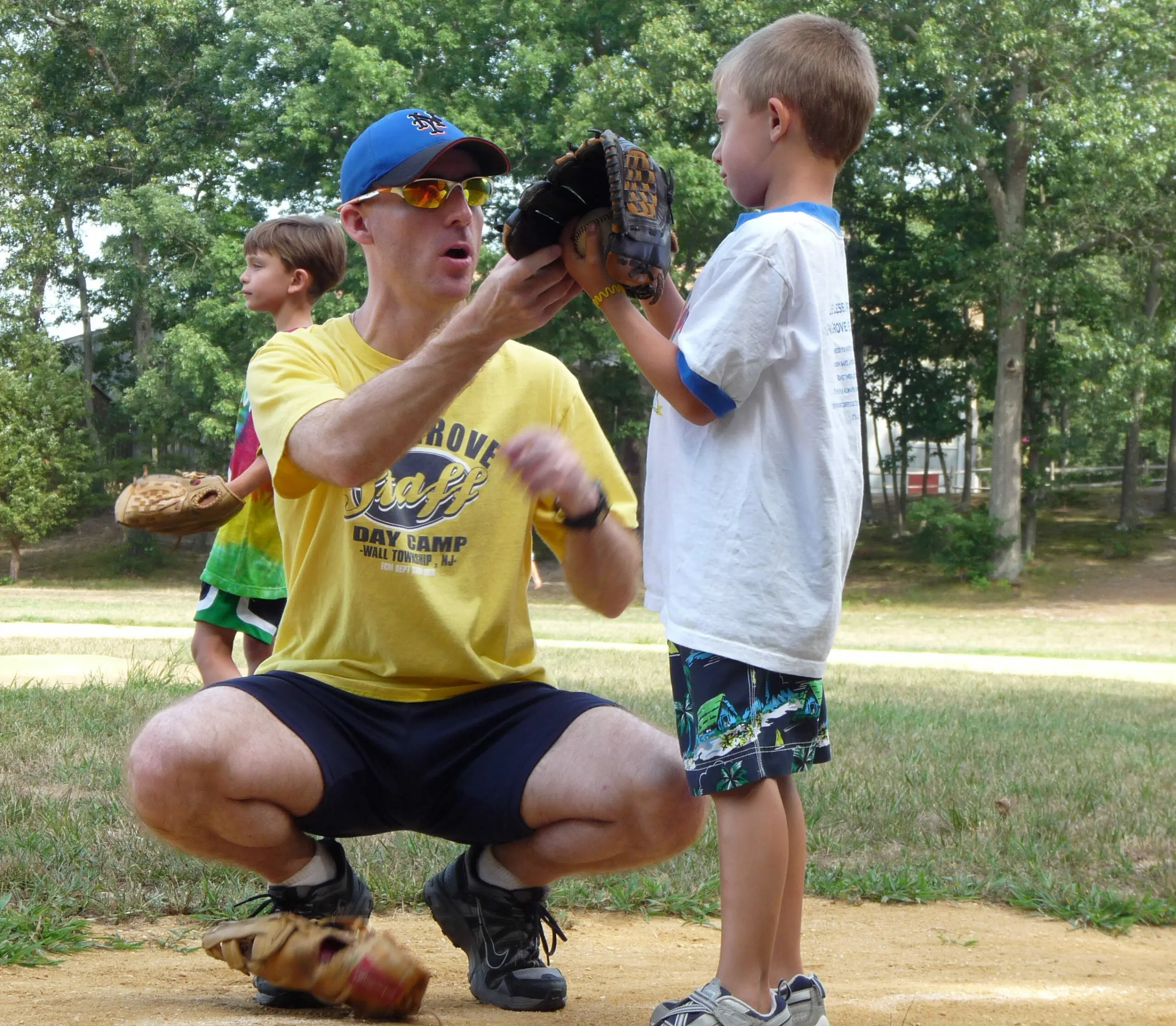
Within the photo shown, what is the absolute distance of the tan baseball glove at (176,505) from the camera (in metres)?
4.55

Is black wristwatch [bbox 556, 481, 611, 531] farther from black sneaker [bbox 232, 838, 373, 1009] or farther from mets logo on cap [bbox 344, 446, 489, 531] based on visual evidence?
black sneaker [bbox 232, 838, 373, 1009]

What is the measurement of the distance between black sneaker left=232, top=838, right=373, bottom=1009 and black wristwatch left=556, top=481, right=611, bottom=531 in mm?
862

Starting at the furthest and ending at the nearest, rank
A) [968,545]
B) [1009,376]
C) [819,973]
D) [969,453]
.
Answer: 1. [969,453]
2. [1009,376]
3. [968,545]
4. [819,973]

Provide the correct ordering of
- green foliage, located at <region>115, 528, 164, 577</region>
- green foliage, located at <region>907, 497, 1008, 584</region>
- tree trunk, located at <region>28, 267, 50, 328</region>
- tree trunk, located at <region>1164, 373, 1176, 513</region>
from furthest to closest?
tree trunk, located at <region>28, 267, 50, 328</region>, green foliage, located at <region>115, 528, 164, 577</region>, tree trunk, located at <region>1164, 373, 1176, 513</region>, green foliage, located at <region>907, 497, 1008, 584</region>

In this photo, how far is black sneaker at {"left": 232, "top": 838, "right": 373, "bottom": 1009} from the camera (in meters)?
2.57

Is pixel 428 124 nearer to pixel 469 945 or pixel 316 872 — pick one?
pixel 316 872

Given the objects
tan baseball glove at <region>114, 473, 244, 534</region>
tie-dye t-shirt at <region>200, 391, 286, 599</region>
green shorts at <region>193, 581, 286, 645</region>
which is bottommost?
green shorts at <region>193, 581, 286, 645</region>

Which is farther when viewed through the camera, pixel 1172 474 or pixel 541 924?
pixel 1172 474

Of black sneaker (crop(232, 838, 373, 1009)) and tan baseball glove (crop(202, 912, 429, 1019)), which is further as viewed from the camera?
black sneaker (crop(232, 838, 373, 1009))

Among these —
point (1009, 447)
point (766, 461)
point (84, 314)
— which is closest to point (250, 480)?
point (766, 461)

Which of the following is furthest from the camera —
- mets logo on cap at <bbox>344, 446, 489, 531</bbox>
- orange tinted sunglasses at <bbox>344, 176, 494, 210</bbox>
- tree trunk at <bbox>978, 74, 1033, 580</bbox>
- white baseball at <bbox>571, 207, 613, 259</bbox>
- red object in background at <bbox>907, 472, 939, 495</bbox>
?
red object in background at <bbox>907, 472, 939, 495</bbox>

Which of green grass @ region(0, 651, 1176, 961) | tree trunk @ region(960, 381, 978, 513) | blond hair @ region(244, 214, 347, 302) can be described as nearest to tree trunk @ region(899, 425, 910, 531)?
tree trunk @ region(960, 381, 978, 513)

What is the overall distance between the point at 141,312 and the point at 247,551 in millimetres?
30057

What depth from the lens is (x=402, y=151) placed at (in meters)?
2.84
